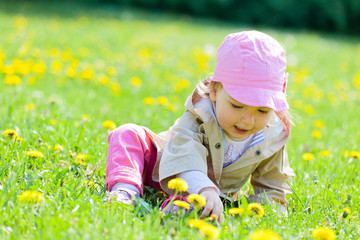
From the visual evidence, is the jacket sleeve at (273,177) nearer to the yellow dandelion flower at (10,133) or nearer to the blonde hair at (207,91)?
the blonde hair at (207,91)

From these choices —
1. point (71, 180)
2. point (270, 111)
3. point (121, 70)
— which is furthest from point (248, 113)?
point (121, 70)

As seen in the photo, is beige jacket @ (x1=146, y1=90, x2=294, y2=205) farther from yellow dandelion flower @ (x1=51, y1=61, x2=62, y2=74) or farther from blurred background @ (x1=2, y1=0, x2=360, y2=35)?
blurred background @ (x1=2, y1=0, x2=360, y2=35)

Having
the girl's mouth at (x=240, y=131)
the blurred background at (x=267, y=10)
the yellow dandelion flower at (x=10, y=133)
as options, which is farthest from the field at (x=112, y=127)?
the blurred background at (x=267, y=10)

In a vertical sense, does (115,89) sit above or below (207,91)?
below

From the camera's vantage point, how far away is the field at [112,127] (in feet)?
5.51

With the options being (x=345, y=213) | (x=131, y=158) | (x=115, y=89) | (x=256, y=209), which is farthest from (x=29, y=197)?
(x=115, y=89)

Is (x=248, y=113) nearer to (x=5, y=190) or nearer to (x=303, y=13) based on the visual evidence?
(x=5, y=190)

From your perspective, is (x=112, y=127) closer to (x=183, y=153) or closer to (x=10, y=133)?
(x=10, y=133)

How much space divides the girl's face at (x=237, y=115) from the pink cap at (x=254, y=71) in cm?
7

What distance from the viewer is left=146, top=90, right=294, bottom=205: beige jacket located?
6.75 feet

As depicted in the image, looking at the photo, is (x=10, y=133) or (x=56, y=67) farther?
(x=56, y=67)

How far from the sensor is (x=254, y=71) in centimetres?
190

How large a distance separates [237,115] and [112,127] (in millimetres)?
1050

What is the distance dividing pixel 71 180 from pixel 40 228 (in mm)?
591
